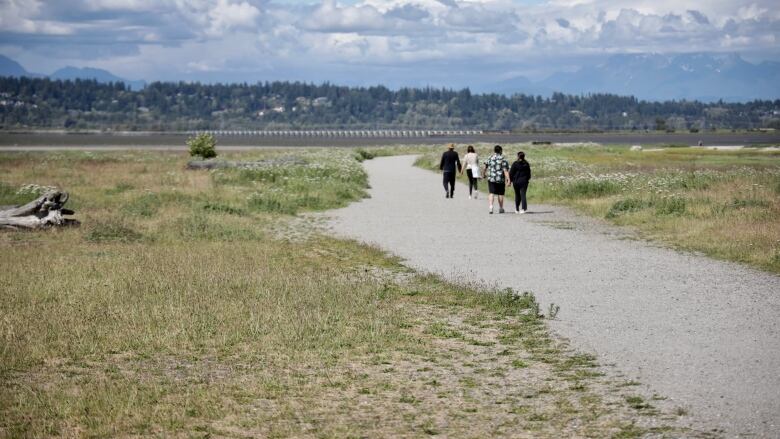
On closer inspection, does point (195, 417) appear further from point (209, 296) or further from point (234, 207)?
point (234, 207)

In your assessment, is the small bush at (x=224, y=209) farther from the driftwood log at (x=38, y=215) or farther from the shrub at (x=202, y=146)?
the shrub at (x=202, y=146)

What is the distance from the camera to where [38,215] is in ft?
83.4

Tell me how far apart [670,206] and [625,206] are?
1.63m

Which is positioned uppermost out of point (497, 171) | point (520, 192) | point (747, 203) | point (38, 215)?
point (497, 171)

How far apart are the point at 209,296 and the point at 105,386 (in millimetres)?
5003

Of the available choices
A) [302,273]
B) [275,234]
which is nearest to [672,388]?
[302,273]

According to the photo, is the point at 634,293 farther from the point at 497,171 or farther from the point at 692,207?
the point at 497,171

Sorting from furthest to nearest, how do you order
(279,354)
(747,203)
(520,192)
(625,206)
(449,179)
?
1. (449,179)
2. (520,192)
3. (625,206)
4. (747,203)
5. (279,354)

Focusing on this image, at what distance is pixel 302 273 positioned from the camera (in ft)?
57.4

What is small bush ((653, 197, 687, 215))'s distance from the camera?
27.1m

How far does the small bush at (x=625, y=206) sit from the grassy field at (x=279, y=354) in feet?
33.3

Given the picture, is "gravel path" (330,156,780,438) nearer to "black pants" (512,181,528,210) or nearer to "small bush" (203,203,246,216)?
"black pants" (512,181,528,210)

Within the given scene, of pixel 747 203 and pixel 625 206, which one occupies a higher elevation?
pixel 747 203

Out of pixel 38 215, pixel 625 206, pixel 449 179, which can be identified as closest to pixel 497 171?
pixel 625 206
